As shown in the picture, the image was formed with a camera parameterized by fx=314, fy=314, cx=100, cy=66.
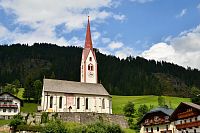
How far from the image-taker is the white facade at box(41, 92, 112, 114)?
303 ft

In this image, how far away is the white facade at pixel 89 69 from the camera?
113 meters

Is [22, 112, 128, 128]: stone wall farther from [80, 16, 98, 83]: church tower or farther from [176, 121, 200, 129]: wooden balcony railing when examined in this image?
[80, 16, 98, 83]: church tower

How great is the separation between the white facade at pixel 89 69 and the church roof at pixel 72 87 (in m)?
7.73

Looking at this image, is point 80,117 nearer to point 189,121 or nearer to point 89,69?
point 189,121

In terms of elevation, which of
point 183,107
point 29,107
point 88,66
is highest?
point 88,66

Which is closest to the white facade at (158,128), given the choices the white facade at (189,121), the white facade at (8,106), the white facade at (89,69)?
the white facade at (189,121)

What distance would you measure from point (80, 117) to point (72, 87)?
17.2 metres

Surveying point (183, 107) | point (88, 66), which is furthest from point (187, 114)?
point (88, 66)

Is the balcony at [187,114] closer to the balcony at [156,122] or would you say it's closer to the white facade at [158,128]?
the white facade at [158,128]

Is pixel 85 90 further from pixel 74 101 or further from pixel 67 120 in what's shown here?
pixel 67 120

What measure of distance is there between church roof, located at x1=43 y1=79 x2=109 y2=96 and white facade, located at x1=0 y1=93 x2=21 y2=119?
461 inches

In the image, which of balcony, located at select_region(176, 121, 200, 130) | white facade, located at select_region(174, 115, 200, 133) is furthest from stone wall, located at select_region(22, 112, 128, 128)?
balcony, located at select_region(176, 121, 200, 130)

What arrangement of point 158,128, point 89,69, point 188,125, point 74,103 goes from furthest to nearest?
point 89,69 → point 74,103 → point 158,128 → point 188,125

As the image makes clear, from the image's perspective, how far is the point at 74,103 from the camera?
9638 centimetres
